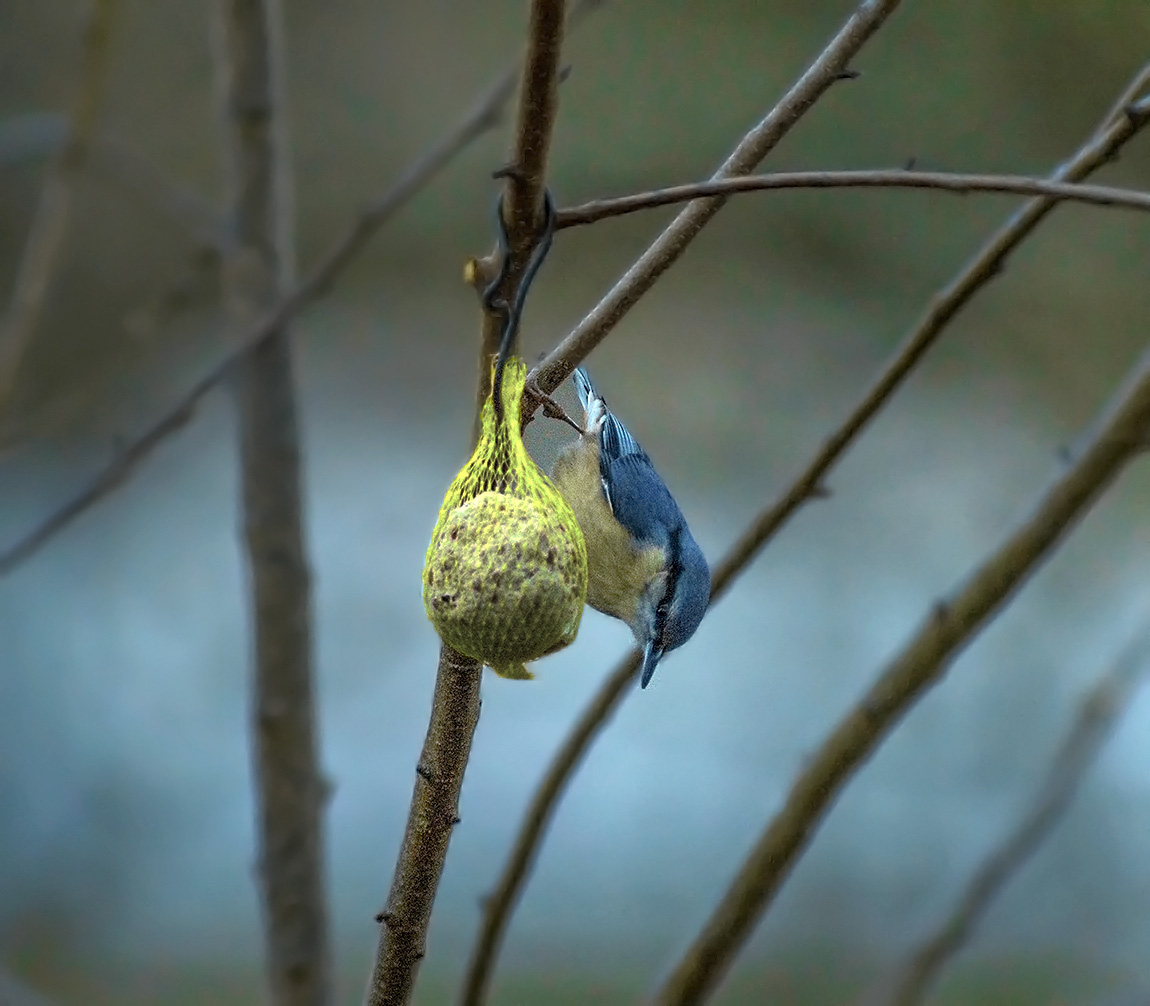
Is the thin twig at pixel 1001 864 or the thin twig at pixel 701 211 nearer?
the thin twig at pixel 701 211

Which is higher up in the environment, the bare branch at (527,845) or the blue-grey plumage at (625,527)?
the blue-grey plumage at (625,527)

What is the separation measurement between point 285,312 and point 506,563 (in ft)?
1.87

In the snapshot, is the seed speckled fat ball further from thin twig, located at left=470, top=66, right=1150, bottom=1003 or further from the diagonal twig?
thin twig, located at left=470, top=66, right=1150, bottom=1003

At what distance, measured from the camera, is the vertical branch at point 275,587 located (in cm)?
141

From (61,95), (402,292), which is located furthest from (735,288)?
(61,95)

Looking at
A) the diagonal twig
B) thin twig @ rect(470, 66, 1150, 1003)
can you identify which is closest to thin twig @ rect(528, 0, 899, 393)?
the diagonal twig

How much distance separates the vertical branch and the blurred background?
1.73 ft

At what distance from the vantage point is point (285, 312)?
1.23 metres

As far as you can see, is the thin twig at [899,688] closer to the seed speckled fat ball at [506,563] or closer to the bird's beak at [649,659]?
the bird's beak at [649,659]

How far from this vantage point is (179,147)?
343 cm

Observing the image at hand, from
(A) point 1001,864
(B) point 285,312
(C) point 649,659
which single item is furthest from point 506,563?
(A) point 1001,864

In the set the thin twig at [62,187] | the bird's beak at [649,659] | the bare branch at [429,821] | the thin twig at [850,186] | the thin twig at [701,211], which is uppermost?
the thin twig at [62,187]

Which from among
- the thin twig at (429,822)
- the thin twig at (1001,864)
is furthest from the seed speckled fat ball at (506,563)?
the thin twig at (1001,864)

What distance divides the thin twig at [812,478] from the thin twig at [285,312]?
45 centimetres
